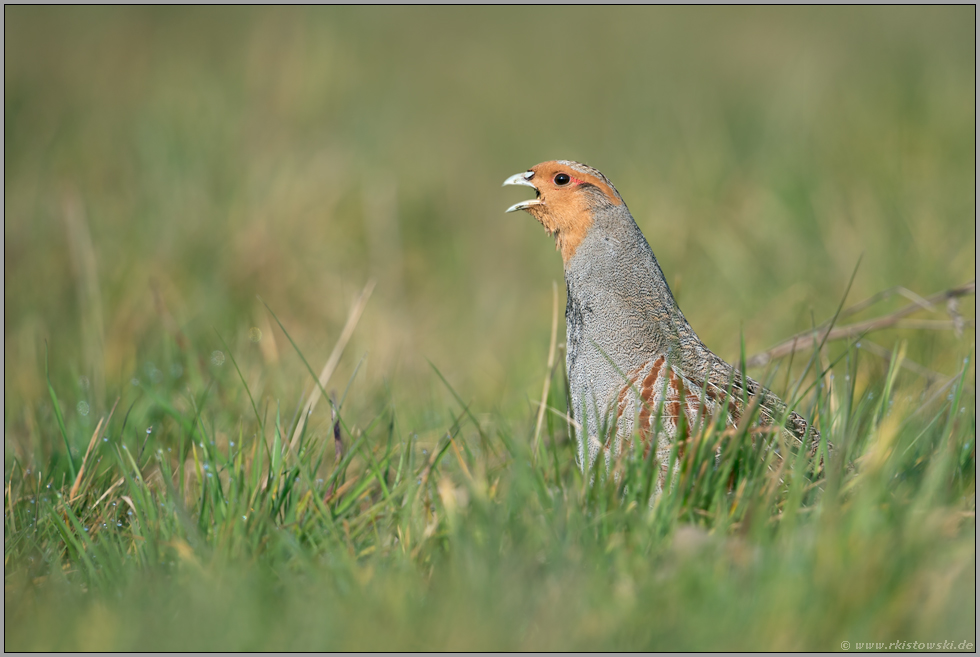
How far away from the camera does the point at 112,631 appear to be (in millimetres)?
1946

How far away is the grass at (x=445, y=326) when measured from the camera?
2.01 meters

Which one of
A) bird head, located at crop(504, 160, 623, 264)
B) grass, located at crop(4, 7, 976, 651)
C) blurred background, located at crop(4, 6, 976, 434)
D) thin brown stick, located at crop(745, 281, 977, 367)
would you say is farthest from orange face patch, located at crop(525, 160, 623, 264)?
blurred background, located at crop(4, 6, 976, 434)

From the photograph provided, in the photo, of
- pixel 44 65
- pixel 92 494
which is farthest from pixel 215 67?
pixel 92 494

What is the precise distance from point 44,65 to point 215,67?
1.41 meters

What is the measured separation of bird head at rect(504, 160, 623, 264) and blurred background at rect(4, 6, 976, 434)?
1.44 meters

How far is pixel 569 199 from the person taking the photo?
3.13m

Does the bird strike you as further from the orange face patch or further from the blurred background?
the blurred background

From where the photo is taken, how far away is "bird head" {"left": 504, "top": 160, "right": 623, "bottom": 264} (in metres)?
3.09

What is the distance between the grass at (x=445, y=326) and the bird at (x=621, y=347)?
0.17 metres

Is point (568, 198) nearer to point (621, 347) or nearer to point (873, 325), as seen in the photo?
point (621, 347)

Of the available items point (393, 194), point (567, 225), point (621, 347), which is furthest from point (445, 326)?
point (621, 347)

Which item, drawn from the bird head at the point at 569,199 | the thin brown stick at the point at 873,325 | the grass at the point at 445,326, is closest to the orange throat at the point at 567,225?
the bird head at the point at 569,199

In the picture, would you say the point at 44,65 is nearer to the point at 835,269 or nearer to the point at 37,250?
the point at 37,250

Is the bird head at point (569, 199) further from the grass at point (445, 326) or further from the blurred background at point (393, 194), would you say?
the blurred background at point (393, 194)
